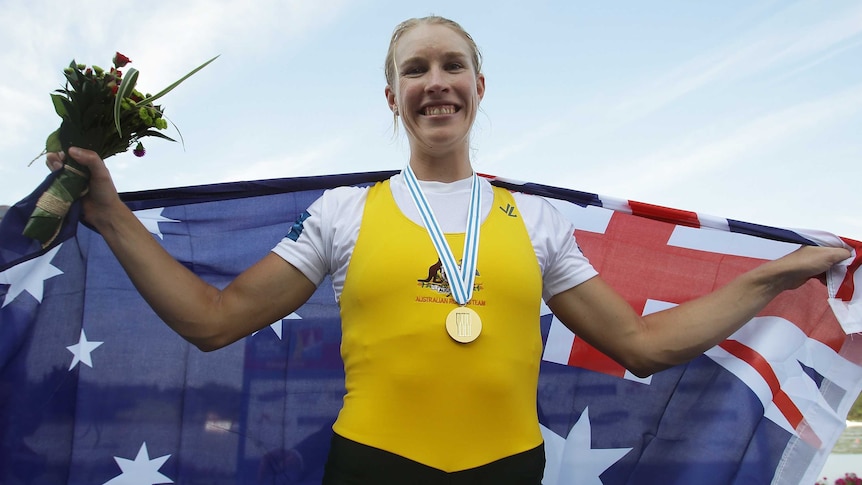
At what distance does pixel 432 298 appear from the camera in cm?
238

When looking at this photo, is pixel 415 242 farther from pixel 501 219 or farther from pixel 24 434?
pixel 24 434

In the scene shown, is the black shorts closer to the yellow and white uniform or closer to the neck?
the yellow and white uniform

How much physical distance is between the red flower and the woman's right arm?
1.16ft

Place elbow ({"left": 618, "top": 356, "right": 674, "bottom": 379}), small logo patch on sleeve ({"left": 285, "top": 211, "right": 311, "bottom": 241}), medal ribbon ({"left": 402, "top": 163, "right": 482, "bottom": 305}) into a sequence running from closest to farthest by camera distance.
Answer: medal ribbon ({"left": 402, "top": 163, "right": 482, "bottom": 305}) → small logo patch on sleeve ({"left": 285, "top": 211, "right": 311, "bottom": 241}) → elbow ({"left": 618, "top": 356, "right": 674, "bottom": 379})

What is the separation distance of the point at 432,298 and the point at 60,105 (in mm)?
1420

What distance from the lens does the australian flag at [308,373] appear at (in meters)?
3.12

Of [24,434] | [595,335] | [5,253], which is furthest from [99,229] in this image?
[595,335]

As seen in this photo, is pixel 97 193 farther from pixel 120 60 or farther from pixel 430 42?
pixel 430 42

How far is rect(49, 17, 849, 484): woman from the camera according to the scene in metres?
2.31

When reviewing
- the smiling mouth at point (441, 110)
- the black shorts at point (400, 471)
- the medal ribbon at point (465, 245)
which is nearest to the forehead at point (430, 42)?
the smiling mouth at point (441, 110)

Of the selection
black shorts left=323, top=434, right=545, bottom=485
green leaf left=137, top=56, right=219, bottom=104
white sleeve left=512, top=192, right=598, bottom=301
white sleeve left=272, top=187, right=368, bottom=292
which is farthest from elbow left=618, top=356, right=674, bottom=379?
green leaf left=137, top=56, right=219, bottom=104

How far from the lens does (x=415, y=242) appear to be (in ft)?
8.10

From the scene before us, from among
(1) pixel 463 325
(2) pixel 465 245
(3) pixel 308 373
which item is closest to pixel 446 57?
(2) pixel 465 245

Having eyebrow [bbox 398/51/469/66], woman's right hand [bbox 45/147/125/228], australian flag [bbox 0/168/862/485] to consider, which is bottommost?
australian flag [bbox 0/168/862/485]
